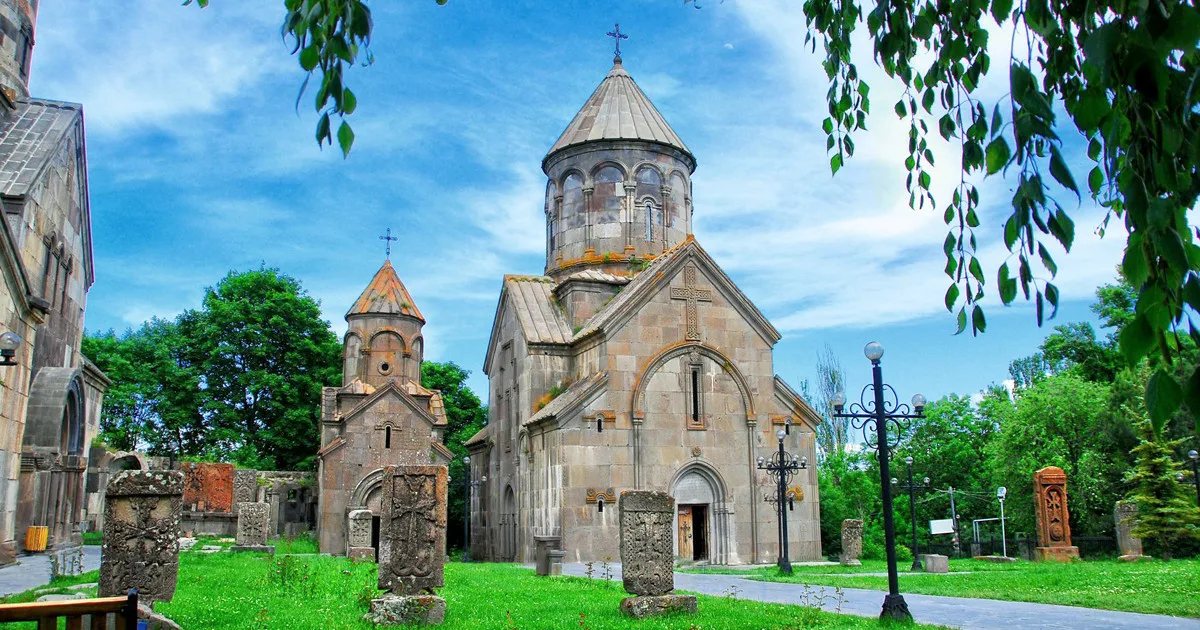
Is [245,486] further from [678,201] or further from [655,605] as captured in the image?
[655,605]

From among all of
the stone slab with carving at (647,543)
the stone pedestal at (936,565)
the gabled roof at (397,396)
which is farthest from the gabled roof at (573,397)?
the stone slab with carving at (647,543)

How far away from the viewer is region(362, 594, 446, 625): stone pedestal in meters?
7.79

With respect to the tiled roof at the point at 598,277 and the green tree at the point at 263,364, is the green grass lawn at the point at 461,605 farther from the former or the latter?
the green tree at the point at 263,364

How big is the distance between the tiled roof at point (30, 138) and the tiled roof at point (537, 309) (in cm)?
946

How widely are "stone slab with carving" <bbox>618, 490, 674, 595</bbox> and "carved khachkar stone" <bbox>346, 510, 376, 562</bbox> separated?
394 inches

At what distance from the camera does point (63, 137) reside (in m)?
14.4

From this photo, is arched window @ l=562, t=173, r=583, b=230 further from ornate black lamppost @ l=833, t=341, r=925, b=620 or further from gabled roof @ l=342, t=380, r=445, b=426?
ornate black lamppost @ l=833, t=341, r=925, b=620

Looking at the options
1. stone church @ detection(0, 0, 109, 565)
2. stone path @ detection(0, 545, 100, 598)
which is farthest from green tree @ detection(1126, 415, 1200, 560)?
stone church @ detection(0, 0, 109, 565)

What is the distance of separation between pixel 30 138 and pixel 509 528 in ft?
40.3

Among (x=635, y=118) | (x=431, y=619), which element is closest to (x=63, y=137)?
(x=431, y=619)

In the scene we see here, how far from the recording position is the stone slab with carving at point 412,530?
8219 millimetres

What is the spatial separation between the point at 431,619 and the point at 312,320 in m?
29.0

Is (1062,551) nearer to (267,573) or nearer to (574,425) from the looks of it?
(574,425)

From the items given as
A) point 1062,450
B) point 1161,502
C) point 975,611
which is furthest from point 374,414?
point 1062,450
